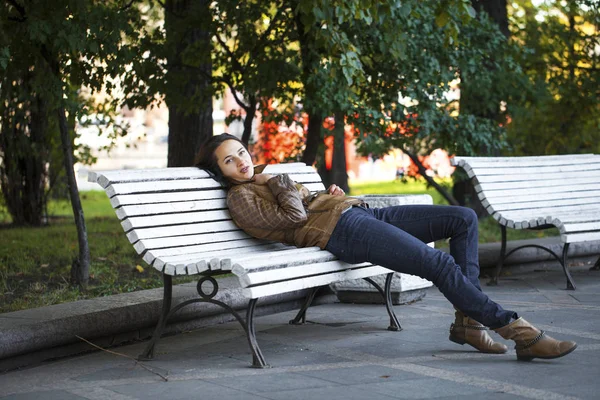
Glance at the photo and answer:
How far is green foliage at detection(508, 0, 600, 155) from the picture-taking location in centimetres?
1290

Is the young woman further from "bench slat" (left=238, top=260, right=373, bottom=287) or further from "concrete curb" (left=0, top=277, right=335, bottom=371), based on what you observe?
"concrete curb" (left=0, top=277, right=335, bottom=371)

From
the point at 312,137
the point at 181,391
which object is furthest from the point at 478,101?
the point at 181,391

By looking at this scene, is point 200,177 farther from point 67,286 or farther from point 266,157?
point 266,157

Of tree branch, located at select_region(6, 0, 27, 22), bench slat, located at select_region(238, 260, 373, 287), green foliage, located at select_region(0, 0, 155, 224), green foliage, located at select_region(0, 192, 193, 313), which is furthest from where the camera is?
tree branch, located at select_region(6, 0, 27, 22)

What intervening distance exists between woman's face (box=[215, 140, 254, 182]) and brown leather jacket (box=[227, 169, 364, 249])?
0.20ft

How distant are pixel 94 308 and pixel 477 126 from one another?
19.0 feet

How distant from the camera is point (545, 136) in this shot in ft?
46.1

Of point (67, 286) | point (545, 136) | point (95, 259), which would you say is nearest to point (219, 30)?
point (95, 259)

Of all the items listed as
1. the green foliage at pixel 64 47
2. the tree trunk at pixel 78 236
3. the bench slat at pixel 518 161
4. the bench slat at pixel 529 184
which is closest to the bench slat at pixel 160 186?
the green foliage at pixel 64 47

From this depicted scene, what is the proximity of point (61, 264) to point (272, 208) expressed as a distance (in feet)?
11.4

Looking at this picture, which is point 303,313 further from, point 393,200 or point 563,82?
point 563,82

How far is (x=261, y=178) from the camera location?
534cm

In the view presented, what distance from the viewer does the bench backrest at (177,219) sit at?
4.81m

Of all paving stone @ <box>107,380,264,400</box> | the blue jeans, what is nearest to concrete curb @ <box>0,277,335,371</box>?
paving stone @ <box>107,380,264,400</box>
